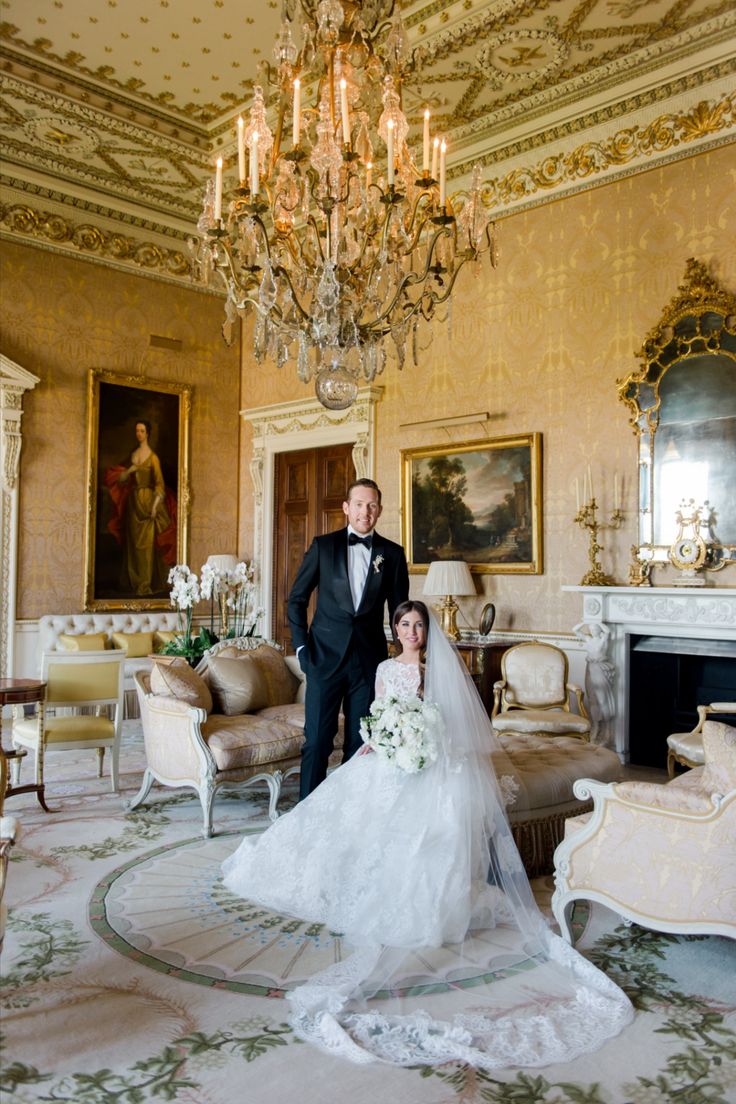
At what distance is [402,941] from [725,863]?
1.19 meters

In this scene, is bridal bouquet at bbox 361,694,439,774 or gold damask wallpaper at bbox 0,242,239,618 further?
gold damask wallpaper at bbox 0,242,239,618

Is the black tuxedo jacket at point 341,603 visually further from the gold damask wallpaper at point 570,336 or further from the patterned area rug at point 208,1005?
the gold damask wallpaper at point 570,336

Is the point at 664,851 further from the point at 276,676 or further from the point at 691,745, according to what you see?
the point at 276,676

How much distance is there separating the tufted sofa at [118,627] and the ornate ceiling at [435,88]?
3900 mm

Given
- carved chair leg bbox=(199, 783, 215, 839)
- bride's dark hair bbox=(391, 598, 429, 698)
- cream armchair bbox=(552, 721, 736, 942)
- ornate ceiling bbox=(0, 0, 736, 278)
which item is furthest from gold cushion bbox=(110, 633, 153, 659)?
cream armchair bbox=(552, 721, 736, 942)

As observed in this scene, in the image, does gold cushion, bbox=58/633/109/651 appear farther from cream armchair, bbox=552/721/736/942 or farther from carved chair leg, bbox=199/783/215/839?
cream armchair, bbox=552/721/736/942

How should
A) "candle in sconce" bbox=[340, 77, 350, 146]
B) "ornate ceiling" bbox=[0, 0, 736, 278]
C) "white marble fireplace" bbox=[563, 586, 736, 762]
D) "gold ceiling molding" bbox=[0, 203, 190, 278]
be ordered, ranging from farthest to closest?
"gold ceiling molding" bbox=[0, 203, 190, 278] → "ornate ceiling" bbox=[0, 0, 736, 278] → "white marble fireplace" bbox=[563, 586, 736, 762] → "candle in sconce" bbox=[340, 77, 350, 146]

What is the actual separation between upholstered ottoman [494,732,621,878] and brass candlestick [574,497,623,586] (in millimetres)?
2425

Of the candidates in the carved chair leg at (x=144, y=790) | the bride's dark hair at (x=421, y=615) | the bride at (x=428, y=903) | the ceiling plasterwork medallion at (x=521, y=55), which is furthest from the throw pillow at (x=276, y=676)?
the ceiling plasterwork medallion at (x=521, y=55)

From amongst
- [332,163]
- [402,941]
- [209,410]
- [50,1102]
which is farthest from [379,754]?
[209,410]

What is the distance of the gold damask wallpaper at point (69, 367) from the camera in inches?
337

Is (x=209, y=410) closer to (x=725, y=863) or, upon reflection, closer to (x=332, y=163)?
(x=332, y=163)

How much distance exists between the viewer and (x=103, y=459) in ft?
29.9

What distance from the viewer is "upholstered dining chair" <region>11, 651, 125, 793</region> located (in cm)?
541
